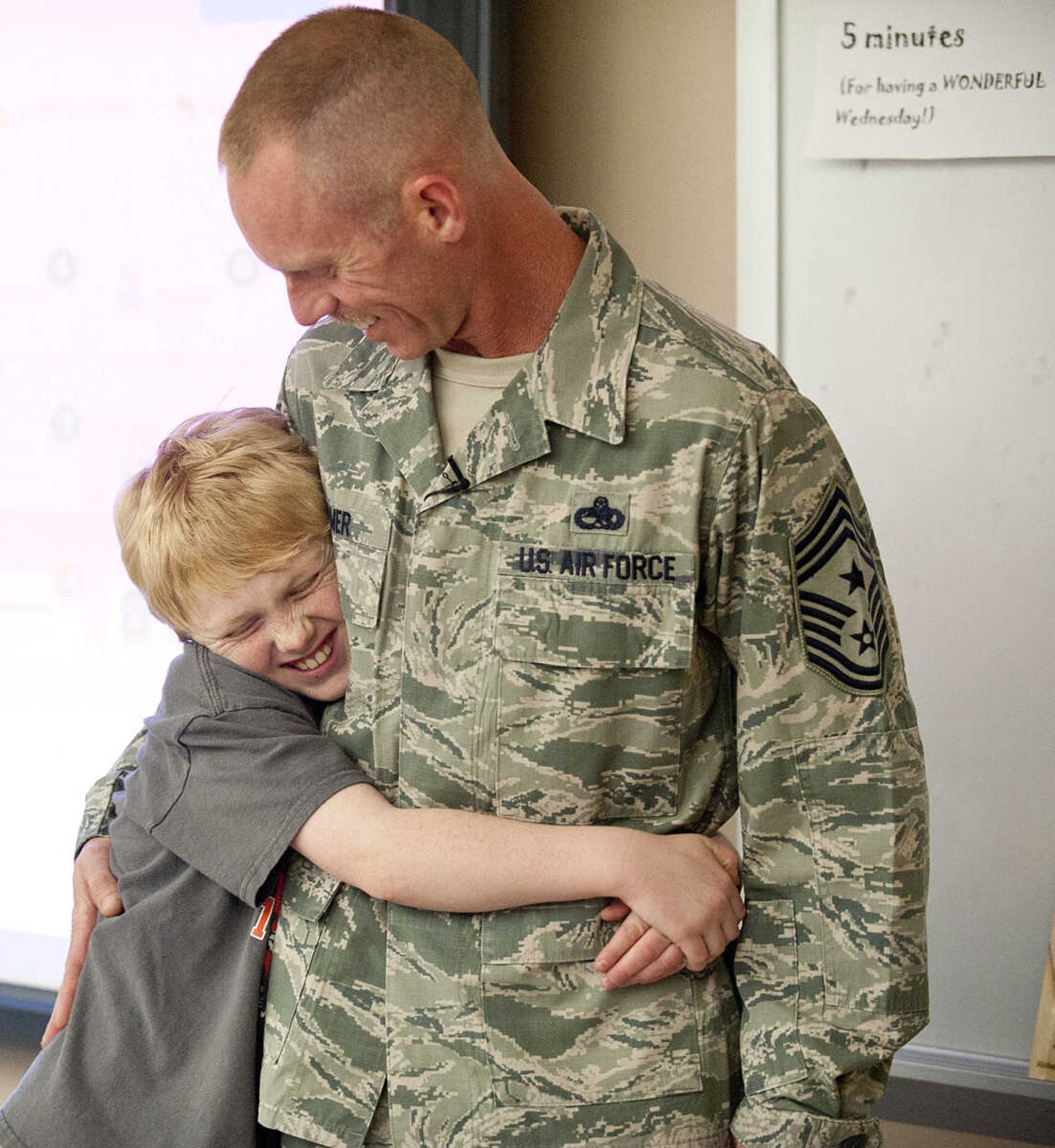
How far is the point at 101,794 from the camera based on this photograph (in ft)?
5.03

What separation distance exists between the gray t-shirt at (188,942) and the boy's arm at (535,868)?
0.10m

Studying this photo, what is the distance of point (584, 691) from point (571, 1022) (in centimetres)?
32

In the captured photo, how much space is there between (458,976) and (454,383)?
580 millimetres

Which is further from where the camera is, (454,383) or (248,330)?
(248,330)

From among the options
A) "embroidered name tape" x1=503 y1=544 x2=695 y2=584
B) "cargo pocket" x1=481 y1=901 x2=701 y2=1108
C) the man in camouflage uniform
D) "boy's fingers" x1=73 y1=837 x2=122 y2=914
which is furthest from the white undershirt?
"boy's fingers" x1=73 y1=837 x2=122 y2=914

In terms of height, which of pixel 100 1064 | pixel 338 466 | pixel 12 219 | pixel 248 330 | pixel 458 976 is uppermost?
pixel 12 219

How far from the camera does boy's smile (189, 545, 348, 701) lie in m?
1.37

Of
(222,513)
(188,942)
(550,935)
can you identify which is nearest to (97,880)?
(188,942)

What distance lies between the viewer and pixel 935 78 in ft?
6.42

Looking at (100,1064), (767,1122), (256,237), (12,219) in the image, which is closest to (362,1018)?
(100,1064)

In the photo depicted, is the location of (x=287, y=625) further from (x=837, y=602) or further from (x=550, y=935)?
(x=837, y=602)

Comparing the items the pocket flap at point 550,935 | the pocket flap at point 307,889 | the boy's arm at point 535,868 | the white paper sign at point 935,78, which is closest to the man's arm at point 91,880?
the pocket flap at point 307,889

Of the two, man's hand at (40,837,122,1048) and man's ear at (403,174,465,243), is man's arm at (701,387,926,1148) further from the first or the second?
man's hand at (40,837,122,1048)

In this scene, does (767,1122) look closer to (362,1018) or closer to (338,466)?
(362,1018)
